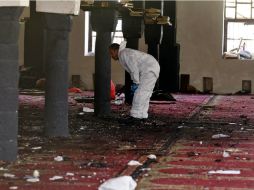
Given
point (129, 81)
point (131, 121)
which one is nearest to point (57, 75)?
point (131, 121)

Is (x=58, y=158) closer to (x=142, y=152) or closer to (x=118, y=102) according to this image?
(x=142, y=152)

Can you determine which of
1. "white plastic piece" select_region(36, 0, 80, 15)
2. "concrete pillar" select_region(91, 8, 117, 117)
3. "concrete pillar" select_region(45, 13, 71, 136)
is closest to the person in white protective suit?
"concrete pillar" select_region(91, 8, 117, 117)

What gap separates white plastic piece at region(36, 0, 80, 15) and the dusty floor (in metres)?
1.70

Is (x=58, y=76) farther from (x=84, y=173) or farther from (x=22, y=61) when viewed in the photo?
(x=22, y=61)

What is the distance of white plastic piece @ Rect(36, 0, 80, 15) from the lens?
743 cm

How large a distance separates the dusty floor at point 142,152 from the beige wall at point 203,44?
8.32m

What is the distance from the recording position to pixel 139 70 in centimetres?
1043

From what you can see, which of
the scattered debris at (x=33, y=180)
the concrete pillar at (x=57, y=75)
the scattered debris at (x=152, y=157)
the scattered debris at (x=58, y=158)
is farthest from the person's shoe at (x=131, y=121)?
the scattered debris at (x=33, y=180)

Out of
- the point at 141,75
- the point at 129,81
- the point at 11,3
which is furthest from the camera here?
the point at 129,81

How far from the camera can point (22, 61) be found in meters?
21.0

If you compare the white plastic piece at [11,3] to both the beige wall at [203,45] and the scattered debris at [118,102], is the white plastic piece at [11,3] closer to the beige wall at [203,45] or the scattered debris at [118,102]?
the scattered debris at [118,102]

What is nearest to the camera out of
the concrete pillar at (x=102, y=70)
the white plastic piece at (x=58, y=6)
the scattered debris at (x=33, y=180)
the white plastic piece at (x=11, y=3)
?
the scattered debris at (x=33, y=180)

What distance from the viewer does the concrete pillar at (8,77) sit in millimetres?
5820

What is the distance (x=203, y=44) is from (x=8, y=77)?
15.0 m
